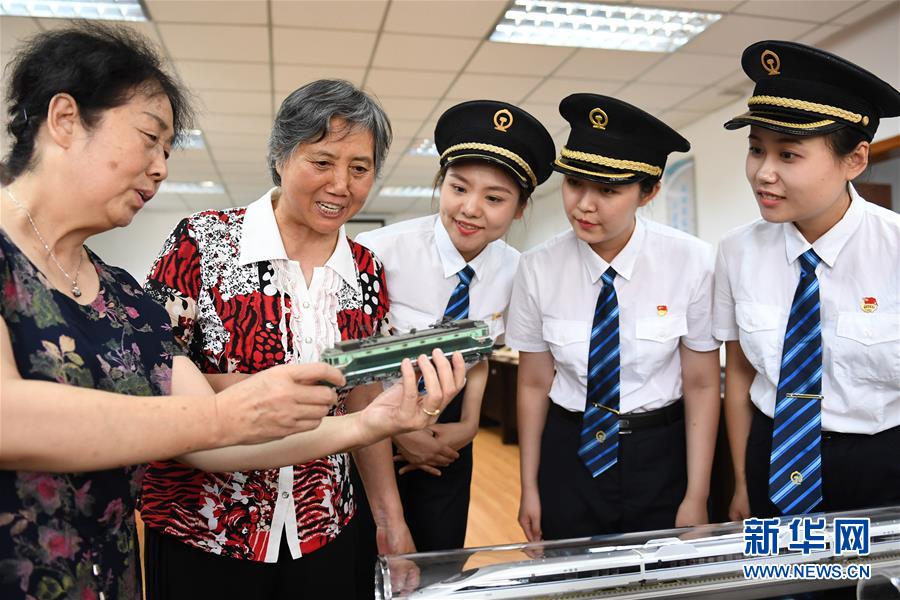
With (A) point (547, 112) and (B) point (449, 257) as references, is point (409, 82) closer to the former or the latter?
(A) point (547, 112)

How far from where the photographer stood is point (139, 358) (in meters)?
1.03

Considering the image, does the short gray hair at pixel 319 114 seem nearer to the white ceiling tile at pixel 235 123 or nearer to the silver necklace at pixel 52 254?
the silver necklace at pixel 52 254

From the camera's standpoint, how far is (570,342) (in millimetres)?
1836

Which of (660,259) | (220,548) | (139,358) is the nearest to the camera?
(139,358)

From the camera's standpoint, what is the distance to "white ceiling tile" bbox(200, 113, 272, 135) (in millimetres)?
6180

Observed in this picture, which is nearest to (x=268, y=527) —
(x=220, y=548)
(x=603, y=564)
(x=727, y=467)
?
(x=220, y=548)

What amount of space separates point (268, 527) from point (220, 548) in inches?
3.8

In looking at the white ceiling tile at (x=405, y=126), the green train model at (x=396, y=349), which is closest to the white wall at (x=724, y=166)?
the white ceiling tile at (x=405, y=126)

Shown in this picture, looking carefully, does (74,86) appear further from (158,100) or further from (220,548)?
(220,548)

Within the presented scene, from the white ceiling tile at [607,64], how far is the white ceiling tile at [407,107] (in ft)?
4.25

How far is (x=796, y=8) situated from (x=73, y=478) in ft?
15.3

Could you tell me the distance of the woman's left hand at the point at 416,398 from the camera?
97cm

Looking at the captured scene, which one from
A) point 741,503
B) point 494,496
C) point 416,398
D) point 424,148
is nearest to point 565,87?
point 424,148

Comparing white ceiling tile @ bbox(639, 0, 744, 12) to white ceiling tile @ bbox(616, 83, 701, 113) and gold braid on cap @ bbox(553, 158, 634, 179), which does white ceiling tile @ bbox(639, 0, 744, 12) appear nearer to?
white ceiling tile @ bbox(616, 83, 701, 113)
